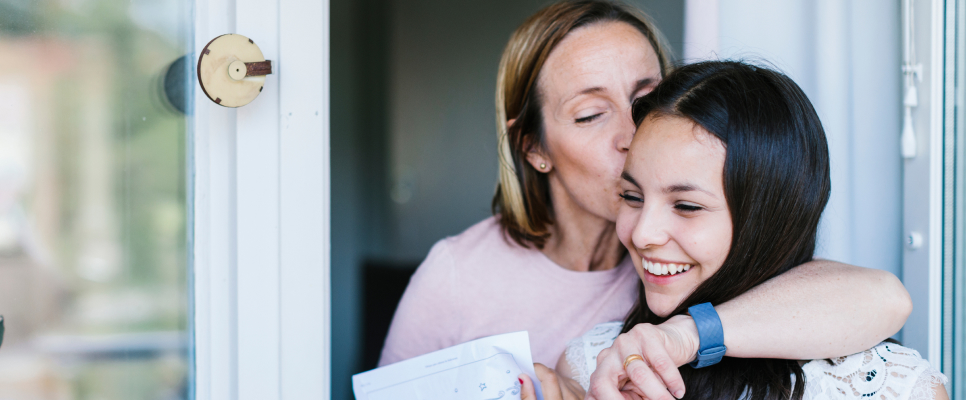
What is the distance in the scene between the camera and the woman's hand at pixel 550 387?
796 mm

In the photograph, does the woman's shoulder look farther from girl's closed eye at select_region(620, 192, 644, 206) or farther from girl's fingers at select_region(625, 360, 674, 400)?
girl's fingers at select_region(625, 360, 674, 400)

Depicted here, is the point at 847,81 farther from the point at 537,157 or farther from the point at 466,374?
the point at 466,374

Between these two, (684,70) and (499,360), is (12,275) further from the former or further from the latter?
(684,70)

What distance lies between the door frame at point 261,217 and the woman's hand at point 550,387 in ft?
1.02

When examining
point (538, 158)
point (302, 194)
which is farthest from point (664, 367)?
point (538, 158)

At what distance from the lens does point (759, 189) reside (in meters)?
0.76

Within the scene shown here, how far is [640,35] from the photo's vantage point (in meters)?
1.24

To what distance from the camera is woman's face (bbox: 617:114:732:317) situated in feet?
2.50

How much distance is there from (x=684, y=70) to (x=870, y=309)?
1.35 feet

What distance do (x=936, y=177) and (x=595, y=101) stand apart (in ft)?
2.04

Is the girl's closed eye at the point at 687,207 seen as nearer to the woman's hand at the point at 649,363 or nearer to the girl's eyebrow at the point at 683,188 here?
the girl's eyebrow at the point at 683,188

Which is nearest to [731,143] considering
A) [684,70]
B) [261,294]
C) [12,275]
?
[684,70]

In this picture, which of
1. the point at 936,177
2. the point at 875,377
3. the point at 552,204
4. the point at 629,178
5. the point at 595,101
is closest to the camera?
the point at 875,377

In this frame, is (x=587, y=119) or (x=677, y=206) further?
(x=587, y=119)
